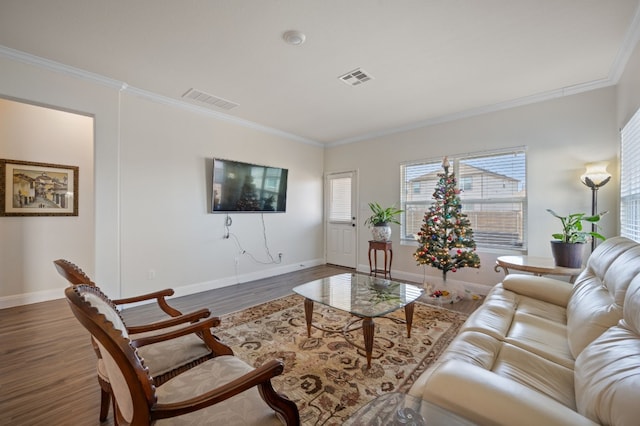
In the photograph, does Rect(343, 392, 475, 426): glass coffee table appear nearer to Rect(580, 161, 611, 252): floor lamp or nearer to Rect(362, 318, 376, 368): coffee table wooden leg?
Rect(362, 318, 376, 368): coffee table wooden leg

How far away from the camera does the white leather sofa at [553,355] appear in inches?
32.6

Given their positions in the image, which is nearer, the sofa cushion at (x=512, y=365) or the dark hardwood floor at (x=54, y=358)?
the sofa cushion at (x=512, y=365)

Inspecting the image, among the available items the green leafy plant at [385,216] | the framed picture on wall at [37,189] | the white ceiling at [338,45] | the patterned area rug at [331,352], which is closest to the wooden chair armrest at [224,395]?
the patterned area rug at [331,352]

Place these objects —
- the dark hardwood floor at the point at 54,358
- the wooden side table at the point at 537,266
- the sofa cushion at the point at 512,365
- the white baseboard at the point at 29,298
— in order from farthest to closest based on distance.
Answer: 1. the white baseboard at the point at 29,298
2. the wooden side table at the point at 537,266
3. the dark hardwood floor at the point at 54,358
4. the sofa cushion at the point at 512,365

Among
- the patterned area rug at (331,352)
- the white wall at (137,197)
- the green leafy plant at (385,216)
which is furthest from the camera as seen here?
the green leafy plant at (385,216)

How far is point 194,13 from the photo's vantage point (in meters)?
2.04

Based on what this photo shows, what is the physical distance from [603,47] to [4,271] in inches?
280

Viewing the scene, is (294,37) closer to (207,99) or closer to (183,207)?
(207,99)

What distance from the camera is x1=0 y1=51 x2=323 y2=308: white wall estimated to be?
3.01 meters

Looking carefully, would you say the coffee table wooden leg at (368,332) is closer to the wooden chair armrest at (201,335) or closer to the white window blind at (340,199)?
the wooden chair armrest at (201,335)

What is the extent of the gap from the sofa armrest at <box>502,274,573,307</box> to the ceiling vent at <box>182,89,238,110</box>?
13.0 ft

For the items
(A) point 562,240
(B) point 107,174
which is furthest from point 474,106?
(B) point 107,174

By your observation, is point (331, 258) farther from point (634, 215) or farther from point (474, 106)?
point (634, 215)

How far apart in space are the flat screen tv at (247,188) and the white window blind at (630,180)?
4.42 m
